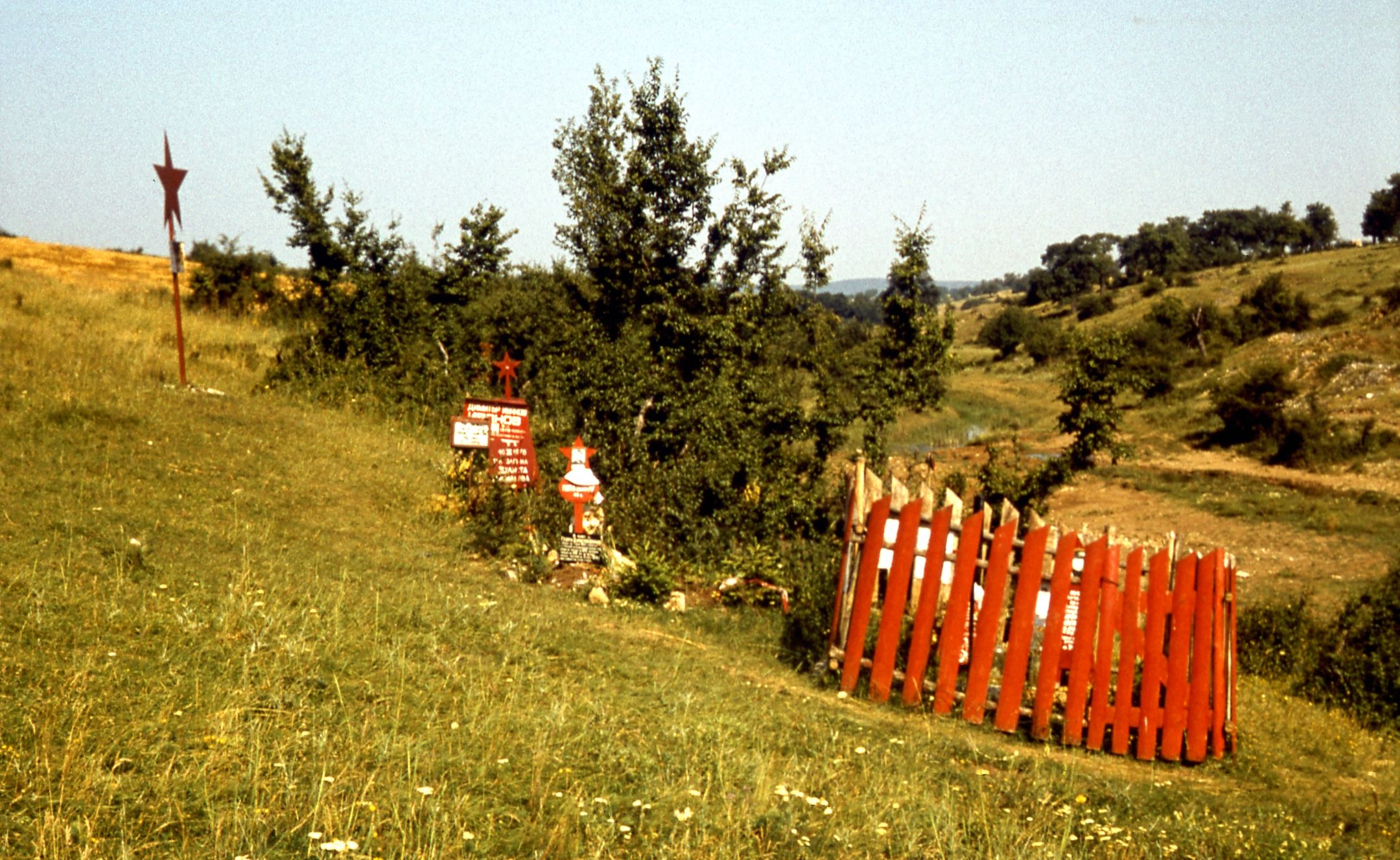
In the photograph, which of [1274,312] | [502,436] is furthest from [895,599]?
[1274,312]

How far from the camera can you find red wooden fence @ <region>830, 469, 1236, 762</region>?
691cm

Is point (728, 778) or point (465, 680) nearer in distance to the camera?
point (728, 778)

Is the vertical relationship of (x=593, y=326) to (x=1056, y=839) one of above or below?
above

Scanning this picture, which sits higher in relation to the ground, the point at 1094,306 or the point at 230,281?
the point at 1094,306

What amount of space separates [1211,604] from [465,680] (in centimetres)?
509

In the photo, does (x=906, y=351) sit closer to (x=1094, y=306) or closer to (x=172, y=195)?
(x=172, y=195)

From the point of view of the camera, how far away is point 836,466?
16.4m

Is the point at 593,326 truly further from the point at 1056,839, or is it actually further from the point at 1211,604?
the point at 1056,839

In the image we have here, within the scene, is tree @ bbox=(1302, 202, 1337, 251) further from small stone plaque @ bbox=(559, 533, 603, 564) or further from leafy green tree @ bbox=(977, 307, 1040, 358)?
small stone plaque @ bbox=(559, 533, 603, 564)

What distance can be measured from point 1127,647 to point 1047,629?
54cm

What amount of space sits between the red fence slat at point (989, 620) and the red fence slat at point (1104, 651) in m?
0.65

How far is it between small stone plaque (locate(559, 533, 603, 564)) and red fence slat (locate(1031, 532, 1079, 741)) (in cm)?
442

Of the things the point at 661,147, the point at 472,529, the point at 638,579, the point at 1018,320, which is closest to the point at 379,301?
the point at 661,147

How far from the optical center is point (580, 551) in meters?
9.95
